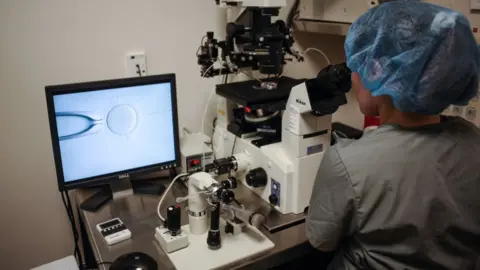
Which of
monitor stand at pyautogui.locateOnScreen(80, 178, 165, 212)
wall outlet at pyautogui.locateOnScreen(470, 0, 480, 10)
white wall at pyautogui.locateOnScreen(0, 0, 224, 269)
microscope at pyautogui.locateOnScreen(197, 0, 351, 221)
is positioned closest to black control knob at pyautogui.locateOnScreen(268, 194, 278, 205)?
microscope at pyautogui.locateOnScreen(197, 0, 351, 221)

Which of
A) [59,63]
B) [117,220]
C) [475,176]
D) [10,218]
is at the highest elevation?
[59,63]

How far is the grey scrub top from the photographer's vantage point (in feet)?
3.29

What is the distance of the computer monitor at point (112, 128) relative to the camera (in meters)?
1.48

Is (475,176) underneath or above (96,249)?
above

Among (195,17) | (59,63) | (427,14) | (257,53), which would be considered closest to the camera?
(427,14)

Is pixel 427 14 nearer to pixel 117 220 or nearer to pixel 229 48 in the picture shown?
pixel 229 48

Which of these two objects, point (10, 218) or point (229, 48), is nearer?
point (229, 48)

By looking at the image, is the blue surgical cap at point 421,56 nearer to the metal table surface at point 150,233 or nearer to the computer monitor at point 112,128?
the metal table surface at point 150,233

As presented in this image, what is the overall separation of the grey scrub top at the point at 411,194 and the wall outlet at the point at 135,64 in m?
1.08

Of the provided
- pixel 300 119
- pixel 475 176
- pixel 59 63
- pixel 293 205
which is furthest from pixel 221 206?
pixel 59 63

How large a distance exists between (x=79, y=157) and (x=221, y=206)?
1.90 ft

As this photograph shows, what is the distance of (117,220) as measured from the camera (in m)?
1.48

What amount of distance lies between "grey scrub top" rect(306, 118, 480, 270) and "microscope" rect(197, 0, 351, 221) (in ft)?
1.08

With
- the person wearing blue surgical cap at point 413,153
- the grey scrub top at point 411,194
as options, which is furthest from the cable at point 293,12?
the grey scrub top at point 411,194
